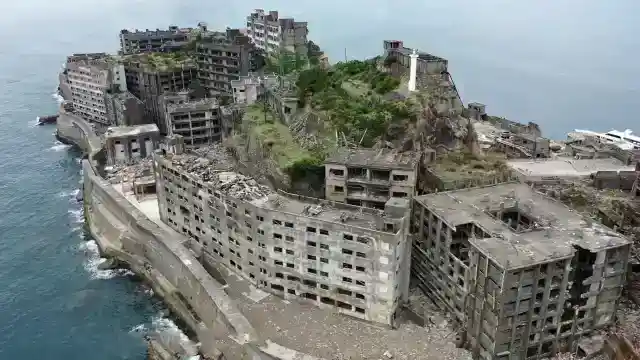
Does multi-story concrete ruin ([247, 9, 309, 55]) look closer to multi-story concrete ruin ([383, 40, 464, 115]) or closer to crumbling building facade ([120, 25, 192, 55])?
crumbling building facade ([120, 25, 192, 55])

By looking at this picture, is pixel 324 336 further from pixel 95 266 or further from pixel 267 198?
pixel 95 266

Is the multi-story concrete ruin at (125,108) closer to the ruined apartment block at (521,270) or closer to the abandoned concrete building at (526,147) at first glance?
the abandoned concrete building at (526,147)

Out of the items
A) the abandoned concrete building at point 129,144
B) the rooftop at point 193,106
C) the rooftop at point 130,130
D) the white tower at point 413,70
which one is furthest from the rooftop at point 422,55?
the rooftop at point 130,130

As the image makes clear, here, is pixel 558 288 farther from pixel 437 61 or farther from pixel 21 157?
pixel 21 157

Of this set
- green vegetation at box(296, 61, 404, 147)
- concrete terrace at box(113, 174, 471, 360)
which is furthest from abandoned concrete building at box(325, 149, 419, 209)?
concrete terrace at box(113, 174, 471, 360)

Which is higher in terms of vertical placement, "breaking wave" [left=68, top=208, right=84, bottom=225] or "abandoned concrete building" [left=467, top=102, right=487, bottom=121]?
"abandoned concrete building" [left=467, top=102, right=487, bottom=121]

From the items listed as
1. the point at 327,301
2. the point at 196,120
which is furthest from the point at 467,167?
the point at 196,120

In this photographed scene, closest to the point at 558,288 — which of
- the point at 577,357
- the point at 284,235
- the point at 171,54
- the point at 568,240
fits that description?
the point at 568,240
